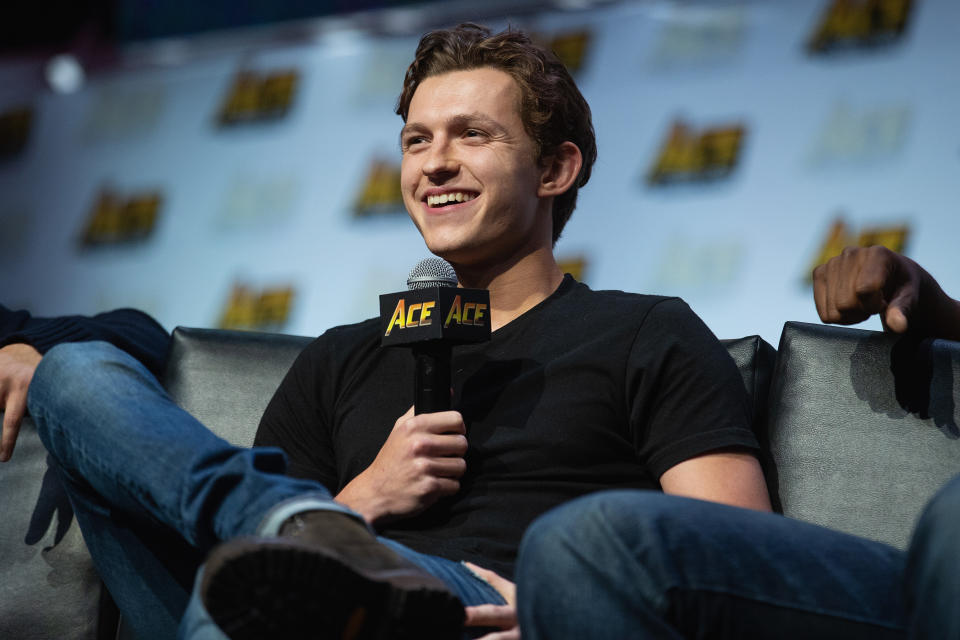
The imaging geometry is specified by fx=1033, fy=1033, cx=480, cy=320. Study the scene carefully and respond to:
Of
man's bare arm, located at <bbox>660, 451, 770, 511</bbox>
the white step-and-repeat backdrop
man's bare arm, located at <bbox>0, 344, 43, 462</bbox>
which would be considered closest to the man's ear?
man's bare arm, located at <bbox>660, 451, 770, 511</bbox>

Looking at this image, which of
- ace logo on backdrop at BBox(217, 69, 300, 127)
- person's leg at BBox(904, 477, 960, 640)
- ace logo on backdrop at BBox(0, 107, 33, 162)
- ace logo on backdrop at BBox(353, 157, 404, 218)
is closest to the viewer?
person's leg at BBox(904, 477, 960, 640)

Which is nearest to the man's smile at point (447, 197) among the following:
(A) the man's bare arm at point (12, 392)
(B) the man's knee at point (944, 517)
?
(A) the man's bare arm at point (12, 392)

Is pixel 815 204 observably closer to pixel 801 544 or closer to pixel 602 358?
pixel 602 358

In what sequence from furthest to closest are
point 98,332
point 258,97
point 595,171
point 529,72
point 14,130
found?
point 14,130 < point 258,97 < point 595,171 < point 98,332 < point 529,72

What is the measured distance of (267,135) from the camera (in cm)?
353

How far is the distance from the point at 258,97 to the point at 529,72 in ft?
6.90

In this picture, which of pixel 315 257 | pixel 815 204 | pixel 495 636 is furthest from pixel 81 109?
pixel 495 636

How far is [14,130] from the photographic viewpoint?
3.94 metres

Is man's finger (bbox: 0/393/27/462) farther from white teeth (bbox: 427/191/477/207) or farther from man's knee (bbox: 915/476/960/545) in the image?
man's knee (bbox: 915/476/960/545)

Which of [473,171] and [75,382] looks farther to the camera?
[473,171]

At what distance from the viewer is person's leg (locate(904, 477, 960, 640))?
2.48 ft

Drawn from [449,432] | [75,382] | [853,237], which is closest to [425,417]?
[449,432]

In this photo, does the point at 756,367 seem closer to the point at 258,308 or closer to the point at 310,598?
the point at 310,598

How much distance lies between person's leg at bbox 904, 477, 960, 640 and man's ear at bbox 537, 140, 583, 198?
0.97 m
